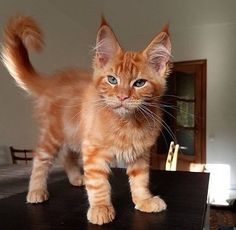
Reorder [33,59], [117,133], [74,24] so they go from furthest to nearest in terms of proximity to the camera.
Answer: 1. [74,24]
2. [33,59]
3. [117,133]

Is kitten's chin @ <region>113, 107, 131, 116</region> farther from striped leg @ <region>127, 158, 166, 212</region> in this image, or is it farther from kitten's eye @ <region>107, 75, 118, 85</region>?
striped leg @ <region>127, 158, 166, 212</region>

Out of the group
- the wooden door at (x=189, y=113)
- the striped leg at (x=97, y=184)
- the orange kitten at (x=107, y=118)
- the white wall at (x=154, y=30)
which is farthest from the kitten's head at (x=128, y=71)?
the wooden door at (x=189, y=113)

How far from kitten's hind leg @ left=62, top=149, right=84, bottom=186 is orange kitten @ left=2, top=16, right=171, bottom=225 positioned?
0.17 m

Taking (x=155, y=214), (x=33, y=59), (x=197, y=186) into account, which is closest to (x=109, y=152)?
(x=155, y=214)

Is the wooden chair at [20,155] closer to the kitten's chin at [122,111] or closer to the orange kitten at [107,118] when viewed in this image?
the orange kitten at [107,118]

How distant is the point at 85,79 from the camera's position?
1157 mm

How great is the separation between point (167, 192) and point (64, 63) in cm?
Answer: 260

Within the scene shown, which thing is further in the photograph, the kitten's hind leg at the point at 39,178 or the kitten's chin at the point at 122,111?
the kitten's hind leg at the point at 39,178

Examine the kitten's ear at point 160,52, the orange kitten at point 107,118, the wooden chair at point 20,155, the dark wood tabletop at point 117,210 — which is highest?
Result: the kitten's ear at point 160,52

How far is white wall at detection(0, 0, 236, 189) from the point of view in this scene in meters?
3.03

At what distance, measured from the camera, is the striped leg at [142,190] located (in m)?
0.92

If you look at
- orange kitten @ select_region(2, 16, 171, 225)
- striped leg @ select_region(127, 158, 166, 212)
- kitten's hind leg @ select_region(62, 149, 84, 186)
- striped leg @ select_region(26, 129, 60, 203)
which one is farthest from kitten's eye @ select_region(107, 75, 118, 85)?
kitten's hind leg @ select_region(62, 149, 84, 186)

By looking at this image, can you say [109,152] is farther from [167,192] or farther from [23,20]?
[23,20]

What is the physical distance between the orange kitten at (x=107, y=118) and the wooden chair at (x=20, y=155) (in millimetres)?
1525
